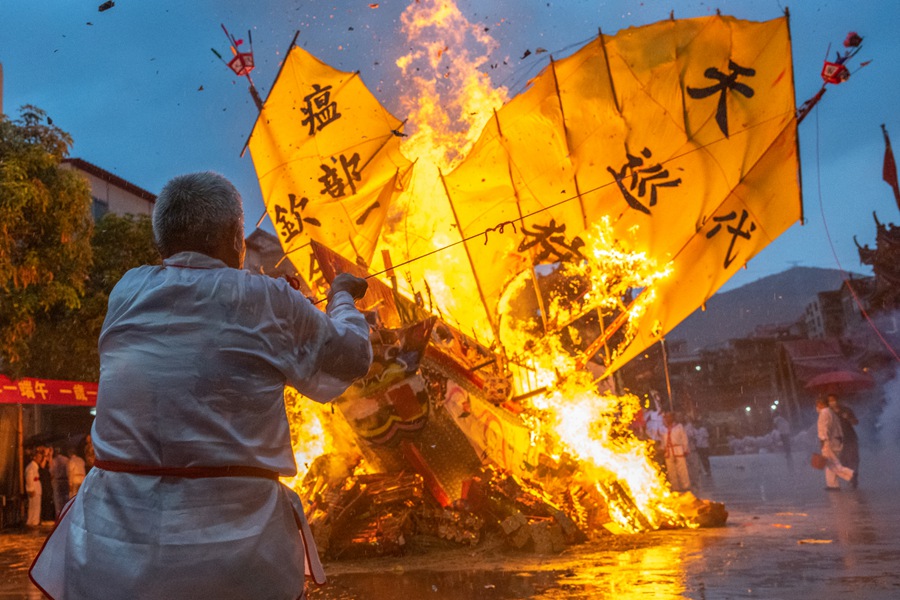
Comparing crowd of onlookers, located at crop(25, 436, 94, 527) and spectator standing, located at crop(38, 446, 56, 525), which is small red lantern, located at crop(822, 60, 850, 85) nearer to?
crowd of onlookers, located at crop(25, 436, 94, 527)

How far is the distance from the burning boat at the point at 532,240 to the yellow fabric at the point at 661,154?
3 cm

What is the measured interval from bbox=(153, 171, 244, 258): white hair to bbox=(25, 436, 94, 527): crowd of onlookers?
1494cm

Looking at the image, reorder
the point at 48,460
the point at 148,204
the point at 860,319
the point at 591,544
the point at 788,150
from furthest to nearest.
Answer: the point at 860,319
the point at 148,204
the point at 48,460
the point at 788,150
the point at 591,544

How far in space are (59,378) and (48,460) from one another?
1725 mm

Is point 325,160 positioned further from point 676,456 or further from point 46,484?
point 46,484

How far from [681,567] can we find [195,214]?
22.3 feet

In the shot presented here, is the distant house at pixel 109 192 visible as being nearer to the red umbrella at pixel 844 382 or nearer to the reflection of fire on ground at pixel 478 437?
the reflection of fire on ground at pixel 478 437

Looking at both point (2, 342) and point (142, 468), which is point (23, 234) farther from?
point (142, 468)

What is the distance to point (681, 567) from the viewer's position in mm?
7664

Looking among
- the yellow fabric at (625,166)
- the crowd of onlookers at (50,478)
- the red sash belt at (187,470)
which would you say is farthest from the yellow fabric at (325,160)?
the red sash belt at (187,470)

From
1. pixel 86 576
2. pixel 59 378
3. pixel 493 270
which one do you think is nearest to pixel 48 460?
pixel 59 378

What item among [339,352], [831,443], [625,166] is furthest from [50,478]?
[339,352]

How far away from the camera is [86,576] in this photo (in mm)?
1822

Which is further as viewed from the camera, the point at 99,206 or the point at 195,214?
the point at 99,206
